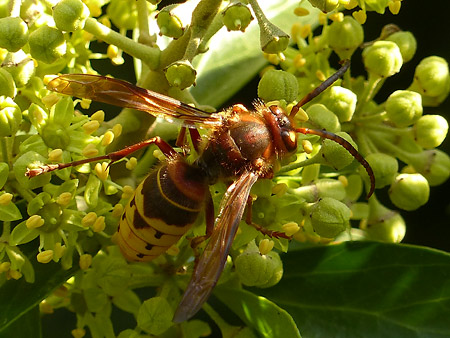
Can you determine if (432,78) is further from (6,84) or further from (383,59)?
(6,84)

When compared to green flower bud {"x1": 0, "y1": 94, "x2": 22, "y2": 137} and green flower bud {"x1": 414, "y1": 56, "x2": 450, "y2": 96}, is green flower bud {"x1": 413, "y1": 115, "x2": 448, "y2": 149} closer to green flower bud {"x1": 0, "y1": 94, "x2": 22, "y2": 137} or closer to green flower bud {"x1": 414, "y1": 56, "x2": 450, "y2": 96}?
green flower bud {"x1": 414, "y1": 56, "x2": 450, "y2": 96}

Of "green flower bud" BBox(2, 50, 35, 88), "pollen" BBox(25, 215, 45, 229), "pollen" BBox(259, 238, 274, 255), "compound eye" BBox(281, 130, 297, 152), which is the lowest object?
"pollen" BBox(259, 238, 274, 255)

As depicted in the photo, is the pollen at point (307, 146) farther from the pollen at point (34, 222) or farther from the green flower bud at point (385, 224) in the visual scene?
the pollen at point (34, 222)

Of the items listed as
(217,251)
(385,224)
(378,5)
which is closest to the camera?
(217,251)

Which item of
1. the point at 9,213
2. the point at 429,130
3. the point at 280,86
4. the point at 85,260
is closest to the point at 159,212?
the point at 85,260

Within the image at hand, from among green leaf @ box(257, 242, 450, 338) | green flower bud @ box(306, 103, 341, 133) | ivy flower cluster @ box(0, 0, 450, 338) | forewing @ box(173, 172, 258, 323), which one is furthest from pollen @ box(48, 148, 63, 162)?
green leaf @ box(257, 242, 450, 338)
